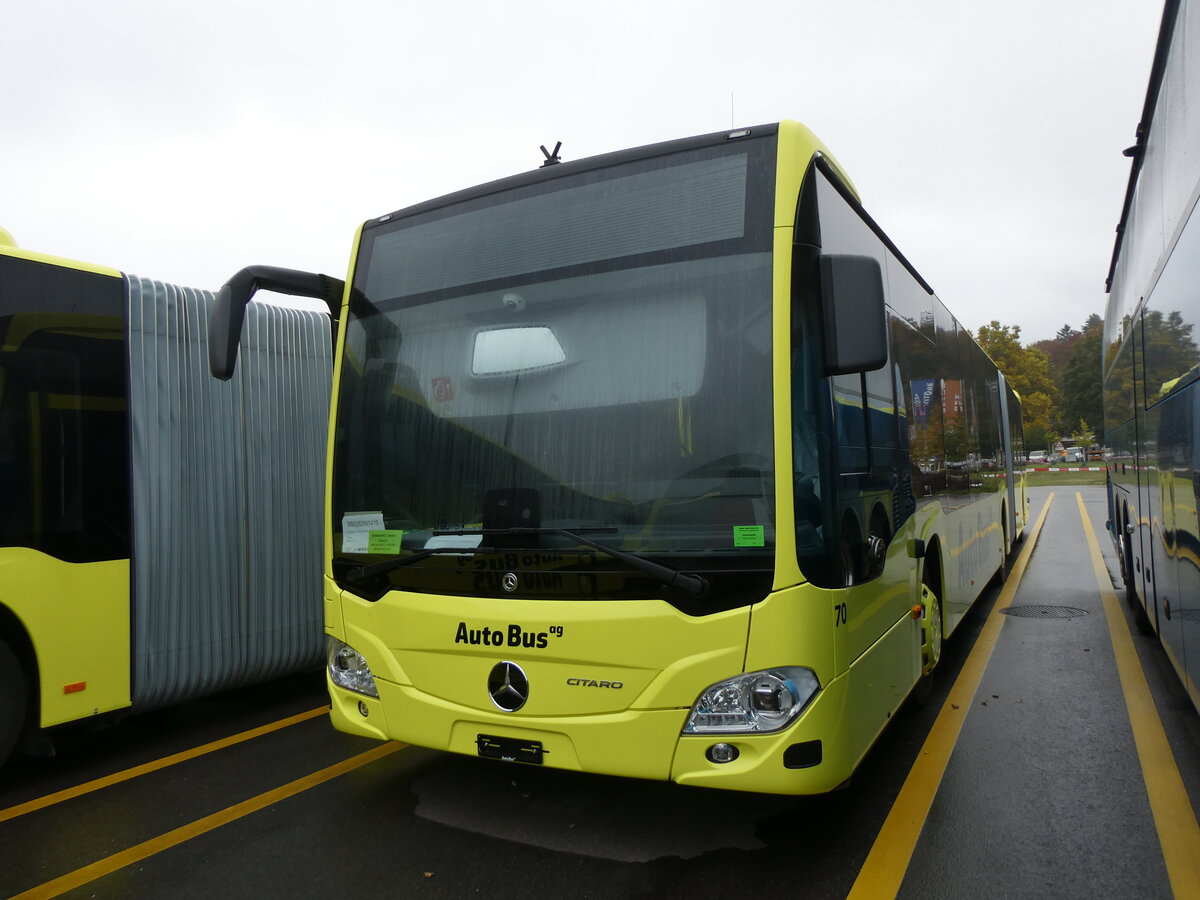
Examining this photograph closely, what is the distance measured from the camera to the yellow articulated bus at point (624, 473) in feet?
10.3

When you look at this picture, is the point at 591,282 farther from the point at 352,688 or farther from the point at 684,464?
the point at 352,688

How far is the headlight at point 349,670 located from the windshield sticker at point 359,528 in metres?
0.45

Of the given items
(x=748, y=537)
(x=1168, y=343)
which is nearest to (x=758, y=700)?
(x=748, y=537)

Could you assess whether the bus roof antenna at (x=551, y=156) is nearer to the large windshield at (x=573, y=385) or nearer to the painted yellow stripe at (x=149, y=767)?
the large windshield at (x=573, y=385)

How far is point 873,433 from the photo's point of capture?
4082 millimetres

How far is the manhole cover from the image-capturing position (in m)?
8.99

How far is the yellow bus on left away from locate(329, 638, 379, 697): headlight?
1744 millimetres

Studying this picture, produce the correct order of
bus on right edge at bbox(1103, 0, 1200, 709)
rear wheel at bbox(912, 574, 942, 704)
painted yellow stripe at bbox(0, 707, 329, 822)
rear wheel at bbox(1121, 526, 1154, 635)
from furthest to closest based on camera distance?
rear wheel at bbox(1121, 526, 1154, 635)
rear wheel at bbox(912, 574, 942, 704)
painted yellow stripe at bbox(0, 707, 329, 822)
bus on right edge at bbox(1103, 0, 1200, 709)

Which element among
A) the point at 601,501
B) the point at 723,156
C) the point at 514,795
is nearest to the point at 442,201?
the point at 723,156

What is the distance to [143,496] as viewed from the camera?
5.17 m

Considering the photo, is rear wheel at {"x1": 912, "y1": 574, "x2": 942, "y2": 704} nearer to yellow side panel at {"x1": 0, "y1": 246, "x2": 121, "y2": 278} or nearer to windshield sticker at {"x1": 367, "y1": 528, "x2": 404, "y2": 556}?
windshield sticker at {"x1": 367, "y1": 528, "x2": 404, "y2": 556}

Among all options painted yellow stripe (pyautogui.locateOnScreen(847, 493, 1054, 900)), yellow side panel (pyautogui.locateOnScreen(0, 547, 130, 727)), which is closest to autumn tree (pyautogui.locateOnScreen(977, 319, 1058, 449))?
painted yellow stripe (pyautogui.locateOnScreen(847, 493, 1054, 900))

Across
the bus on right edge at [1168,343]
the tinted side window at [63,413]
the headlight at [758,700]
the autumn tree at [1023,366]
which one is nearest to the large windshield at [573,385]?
the headlight at [758,700]

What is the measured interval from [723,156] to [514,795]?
3.03 meters
